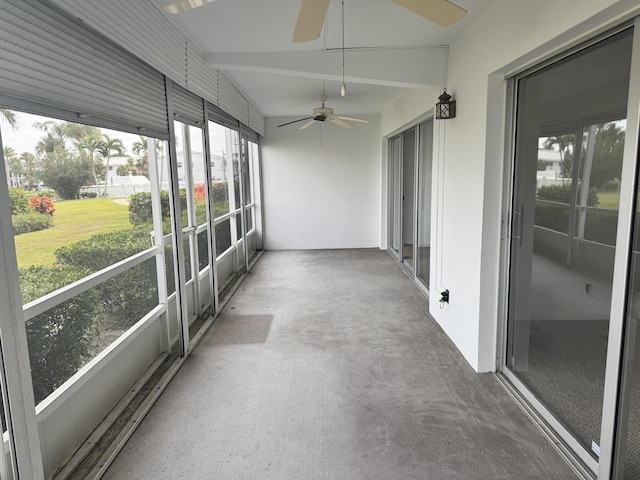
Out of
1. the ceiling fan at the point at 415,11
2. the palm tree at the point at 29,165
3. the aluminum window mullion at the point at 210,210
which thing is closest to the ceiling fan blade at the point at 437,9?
the ceiling fan at the point at 415,11

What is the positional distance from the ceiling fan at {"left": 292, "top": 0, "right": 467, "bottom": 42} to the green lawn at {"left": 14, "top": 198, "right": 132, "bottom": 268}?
1.59m

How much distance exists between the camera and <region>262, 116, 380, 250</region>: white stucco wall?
7902 millimetres

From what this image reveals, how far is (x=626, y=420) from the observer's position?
1.85m

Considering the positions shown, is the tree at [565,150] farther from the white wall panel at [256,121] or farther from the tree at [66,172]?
the white wall panel at [256,121]

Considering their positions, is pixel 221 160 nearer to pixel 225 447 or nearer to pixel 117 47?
pixel 117 47

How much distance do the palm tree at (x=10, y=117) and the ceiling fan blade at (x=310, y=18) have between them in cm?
131

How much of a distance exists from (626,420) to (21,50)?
3.03 meters

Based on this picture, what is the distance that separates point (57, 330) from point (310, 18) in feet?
6.61

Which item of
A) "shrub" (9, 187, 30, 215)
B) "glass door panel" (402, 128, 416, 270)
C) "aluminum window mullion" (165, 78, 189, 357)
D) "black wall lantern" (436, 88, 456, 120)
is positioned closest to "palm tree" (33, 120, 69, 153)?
"shrub" (9, 187, 30, 215)

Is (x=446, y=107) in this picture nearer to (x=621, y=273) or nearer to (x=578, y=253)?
(x=578, y=253)

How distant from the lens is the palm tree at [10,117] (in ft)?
5.54

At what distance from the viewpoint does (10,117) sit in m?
1.74

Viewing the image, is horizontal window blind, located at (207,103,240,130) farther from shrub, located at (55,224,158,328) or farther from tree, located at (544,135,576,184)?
tree, located at (544,135,576,184)

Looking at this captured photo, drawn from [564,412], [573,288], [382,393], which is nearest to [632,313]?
[573,288]
